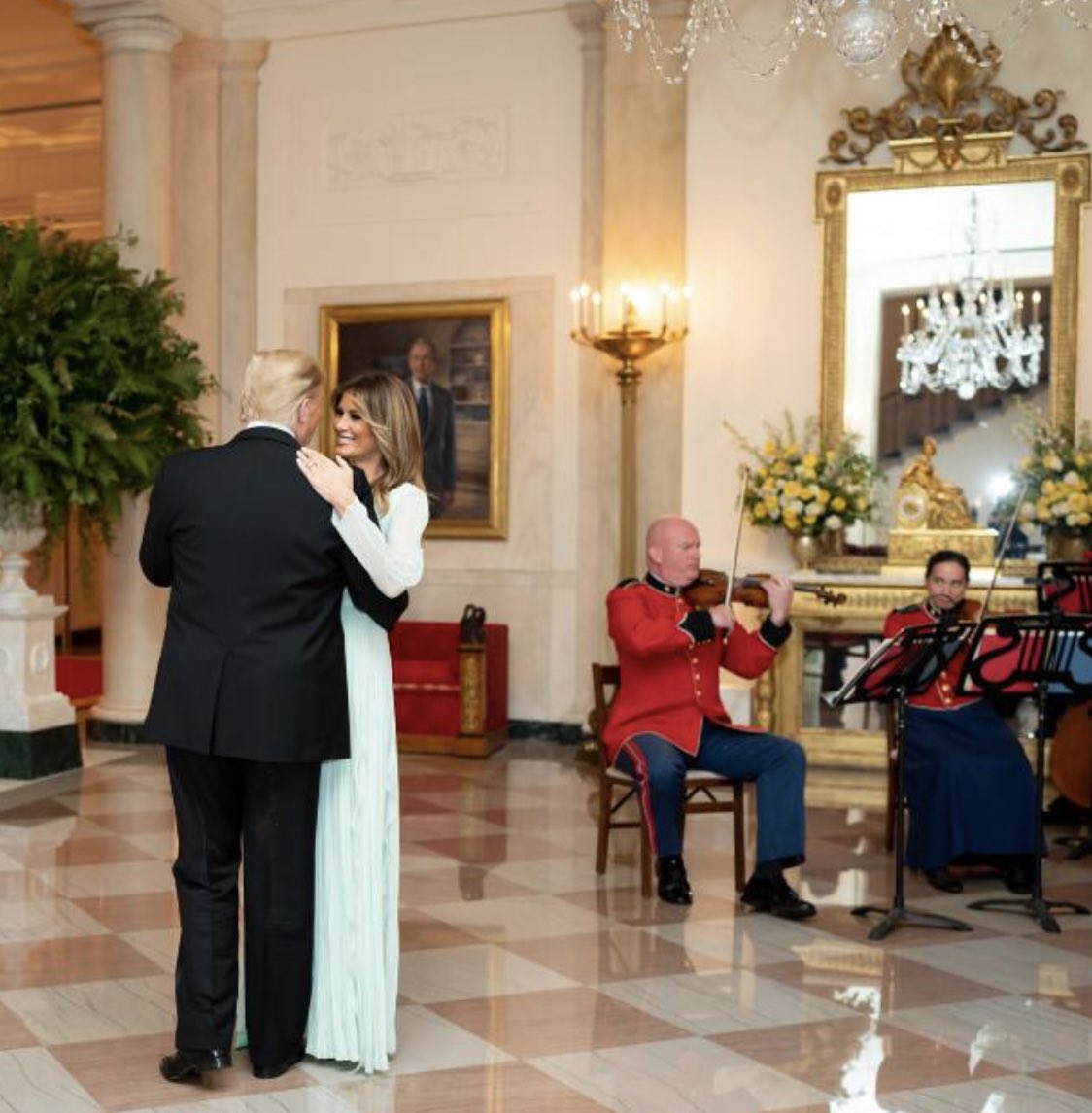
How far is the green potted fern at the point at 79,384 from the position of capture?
7.50 metres

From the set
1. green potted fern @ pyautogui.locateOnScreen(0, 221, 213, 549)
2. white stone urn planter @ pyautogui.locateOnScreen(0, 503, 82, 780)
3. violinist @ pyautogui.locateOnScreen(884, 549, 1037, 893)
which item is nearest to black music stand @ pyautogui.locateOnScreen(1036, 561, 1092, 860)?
violinist @ pyautogui.locateOnScreen(884, 549, 1037, 893)

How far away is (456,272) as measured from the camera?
32.2ft

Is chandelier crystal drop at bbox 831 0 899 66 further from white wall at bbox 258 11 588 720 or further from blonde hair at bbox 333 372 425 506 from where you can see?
white wall at bbox 258 11 588 720

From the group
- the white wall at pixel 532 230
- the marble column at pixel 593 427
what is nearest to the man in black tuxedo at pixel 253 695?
the white wall at pixel 532 230

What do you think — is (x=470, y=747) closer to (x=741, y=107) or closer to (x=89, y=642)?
(x=741, y=107)

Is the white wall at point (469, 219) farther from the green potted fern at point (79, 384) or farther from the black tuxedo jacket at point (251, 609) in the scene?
the black tuxedo jacket at point (251, 609)

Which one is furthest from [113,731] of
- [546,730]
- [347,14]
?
[347,14]

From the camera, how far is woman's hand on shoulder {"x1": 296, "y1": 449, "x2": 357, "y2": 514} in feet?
11.7

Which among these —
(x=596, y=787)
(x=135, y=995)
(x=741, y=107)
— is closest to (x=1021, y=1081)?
(x=135, y=995)

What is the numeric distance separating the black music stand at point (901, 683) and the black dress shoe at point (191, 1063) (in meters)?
2.32

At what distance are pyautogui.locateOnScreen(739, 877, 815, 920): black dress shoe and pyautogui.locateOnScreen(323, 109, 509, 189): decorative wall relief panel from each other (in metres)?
5.58

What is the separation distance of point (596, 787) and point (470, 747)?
1146 millimetres

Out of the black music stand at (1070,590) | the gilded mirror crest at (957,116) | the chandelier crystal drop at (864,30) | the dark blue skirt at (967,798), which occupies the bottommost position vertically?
the dark blue skirt at (967,798)

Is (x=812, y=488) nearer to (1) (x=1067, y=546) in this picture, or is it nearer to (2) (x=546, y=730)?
(1) (x=1067, y=546)
